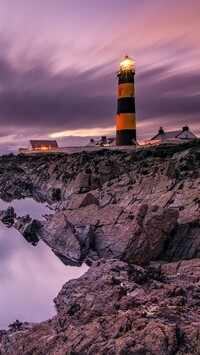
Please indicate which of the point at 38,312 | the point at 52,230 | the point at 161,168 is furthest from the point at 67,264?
the point at 161,168

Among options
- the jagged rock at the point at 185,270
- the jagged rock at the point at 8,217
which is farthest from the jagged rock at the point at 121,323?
the jagged rock at the point at 8,217

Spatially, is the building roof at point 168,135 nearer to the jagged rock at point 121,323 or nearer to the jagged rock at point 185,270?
the jagged rock at point 185,270

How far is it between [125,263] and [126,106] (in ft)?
124

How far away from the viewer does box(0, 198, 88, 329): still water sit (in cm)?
1217

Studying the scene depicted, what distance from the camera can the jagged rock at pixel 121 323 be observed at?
684 centimetres

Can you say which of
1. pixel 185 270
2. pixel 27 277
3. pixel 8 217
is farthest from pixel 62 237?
pixel 8 217

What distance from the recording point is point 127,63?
50.6m

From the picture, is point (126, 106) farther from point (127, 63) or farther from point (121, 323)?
point (121, 323)

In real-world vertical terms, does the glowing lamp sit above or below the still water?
above

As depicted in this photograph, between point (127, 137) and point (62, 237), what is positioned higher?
point (127, 137)

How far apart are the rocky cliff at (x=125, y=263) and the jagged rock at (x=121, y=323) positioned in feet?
0.07

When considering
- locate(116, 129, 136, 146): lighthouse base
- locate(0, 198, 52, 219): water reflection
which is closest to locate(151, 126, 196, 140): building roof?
locate(116, 129, 136, 146): lighthouse base

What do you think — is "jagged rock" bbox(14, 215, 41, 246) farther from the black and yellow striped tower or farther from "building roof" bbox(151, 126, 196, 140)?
"building roof" bbox(151, 126, 196, 140)

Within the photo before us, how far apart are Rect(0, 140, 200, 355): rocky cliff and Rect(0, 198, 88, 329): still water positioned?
2.16ft
